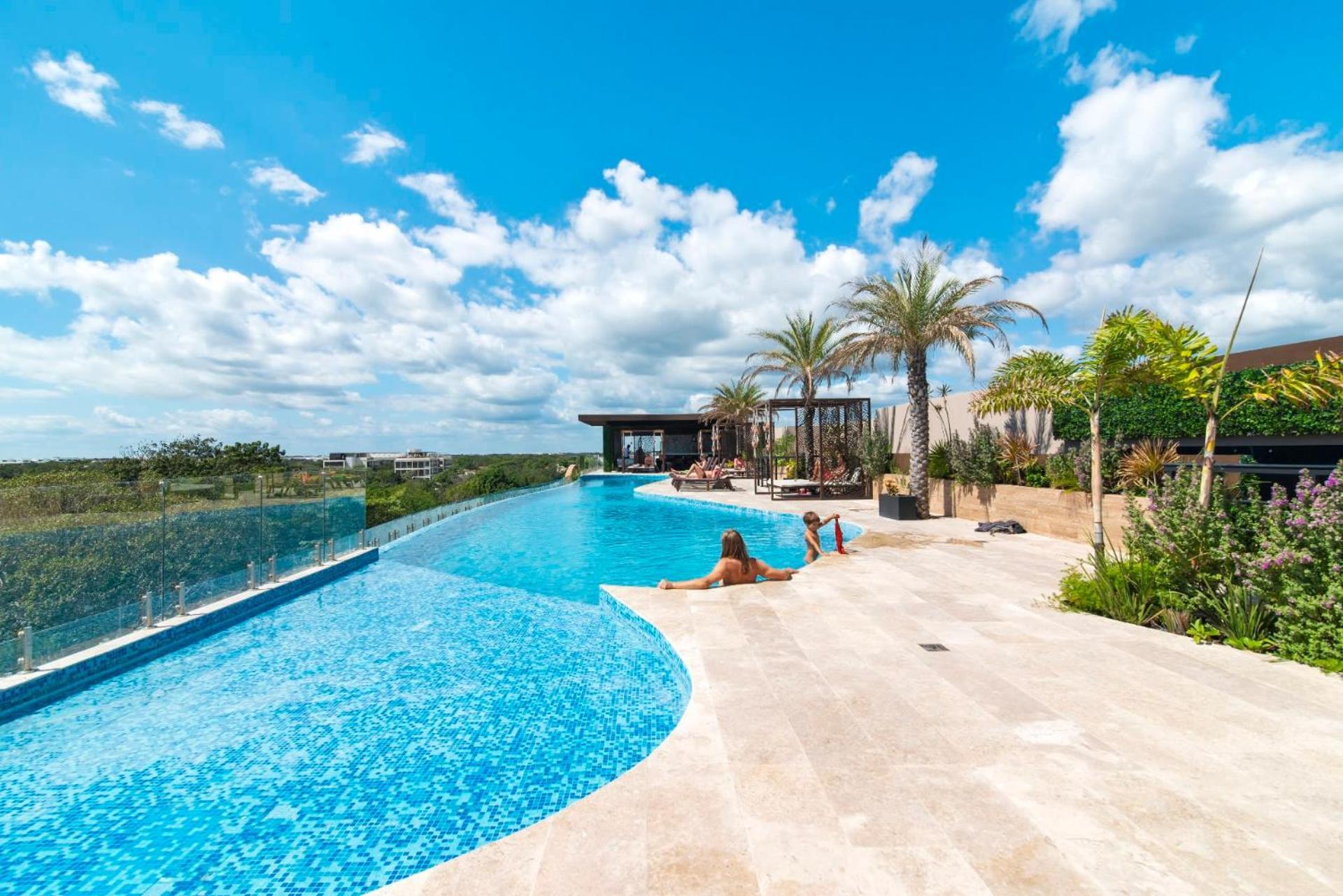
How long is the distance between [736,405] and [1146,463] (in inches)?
943

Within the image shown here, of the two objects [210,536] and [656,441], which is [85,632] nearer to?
[210,536]

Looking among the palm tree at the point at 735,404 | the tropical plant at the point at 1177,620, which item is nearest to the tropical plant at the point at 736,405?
the palm tree at the point at 735,404

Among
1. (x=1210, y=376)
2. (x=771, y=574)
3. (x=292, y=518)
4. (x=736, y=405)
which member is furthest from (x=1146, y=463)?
(x=736, y=405)

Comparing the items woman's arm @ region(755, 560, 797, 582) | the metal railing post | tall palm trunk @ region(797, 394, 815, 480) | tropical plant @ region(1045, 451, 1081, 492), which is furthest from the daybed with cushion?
the metal railing post

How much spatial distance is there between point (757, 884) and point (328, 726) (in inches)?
164

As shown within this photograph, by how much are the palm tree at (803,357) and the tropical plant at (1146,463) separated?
390 inches

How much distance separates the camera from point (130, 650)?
6.05 meters

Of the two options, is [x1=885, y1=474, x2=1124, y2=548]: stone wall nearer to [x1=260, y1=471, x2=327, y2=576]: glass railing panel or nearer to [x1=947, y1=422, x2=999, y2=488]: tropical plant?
[x1=947, y1=422, x2=999, y2=488]: tropical plant

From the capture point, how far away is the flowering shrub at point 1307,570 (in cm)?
405

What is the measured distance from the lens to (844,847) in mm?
2363

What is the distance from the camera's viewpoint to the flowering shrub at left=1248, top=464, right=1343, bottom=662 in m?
A: 4.05

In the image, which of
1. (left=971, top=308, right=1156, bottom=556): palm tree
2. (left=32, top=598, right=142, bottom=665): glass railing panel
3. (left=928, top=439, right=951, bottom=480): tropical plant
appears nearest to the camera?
(left=32, top=598, right=142, bottom=665): glass railing panel

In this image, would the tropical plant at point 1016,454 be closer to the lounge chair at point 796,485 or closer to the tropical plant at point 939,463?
the tropical plant at point 939,463

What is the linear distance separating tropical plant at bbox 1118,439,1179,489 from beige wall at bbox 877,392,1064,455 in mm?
2579
